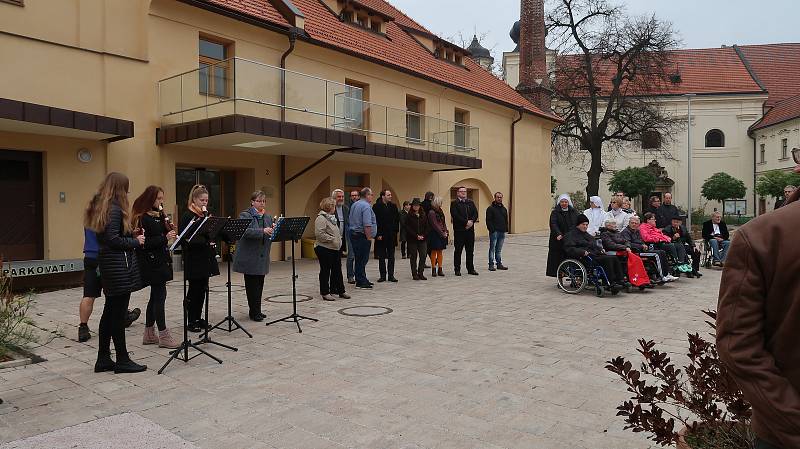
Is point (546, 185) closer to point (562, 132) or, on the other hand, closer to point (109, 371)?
point (562, 132)

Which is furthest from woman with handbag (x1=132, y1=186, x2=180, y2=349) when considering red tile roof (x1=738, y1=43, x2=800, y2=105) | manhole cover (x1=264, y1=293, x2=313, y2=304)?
red tile roof (x1=738, y1=43, x2=800, y2=105)

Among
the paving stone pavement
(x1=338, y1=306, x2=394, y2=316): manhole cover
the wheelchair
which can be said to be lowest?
the paving stone pavement

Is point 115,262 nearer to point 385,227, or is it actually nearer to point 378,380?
point 378,380

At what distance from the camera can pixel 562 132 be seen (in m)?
33.2

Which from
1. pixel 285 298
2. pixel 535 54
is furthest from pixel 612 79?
pixel 285 298

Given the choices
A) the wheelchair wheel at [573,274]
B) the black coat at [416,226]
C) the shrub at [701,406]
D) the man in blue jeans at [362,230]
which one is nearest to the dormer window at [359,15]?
the black coat at [416,226]

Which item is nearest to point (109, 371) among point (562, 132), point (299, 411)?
point (299, 411)

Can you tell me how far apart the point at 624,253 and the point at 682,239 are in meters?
3.97

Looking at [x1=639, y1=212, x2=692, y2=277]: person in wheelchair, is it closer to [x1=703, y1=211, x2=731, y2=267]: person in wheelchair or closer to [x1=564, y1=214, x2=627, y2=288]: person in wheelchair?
[x1=564, y1=214, x2=627, y2=288]: person in wheelchair

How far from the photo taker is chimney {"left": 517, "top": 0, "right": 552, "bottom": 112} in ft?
103

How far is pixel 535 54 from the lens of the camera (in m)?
31.7

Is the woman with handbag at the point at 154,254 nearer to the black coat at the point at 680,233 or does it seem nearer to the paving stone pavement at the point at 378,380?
the paving stone pavement at the point at 378,380

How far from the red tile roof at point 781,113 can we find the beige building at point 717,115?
Answer: 0.16m

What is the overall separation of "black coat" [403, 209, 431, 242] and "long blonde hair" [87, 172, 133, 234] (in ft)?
24.1
